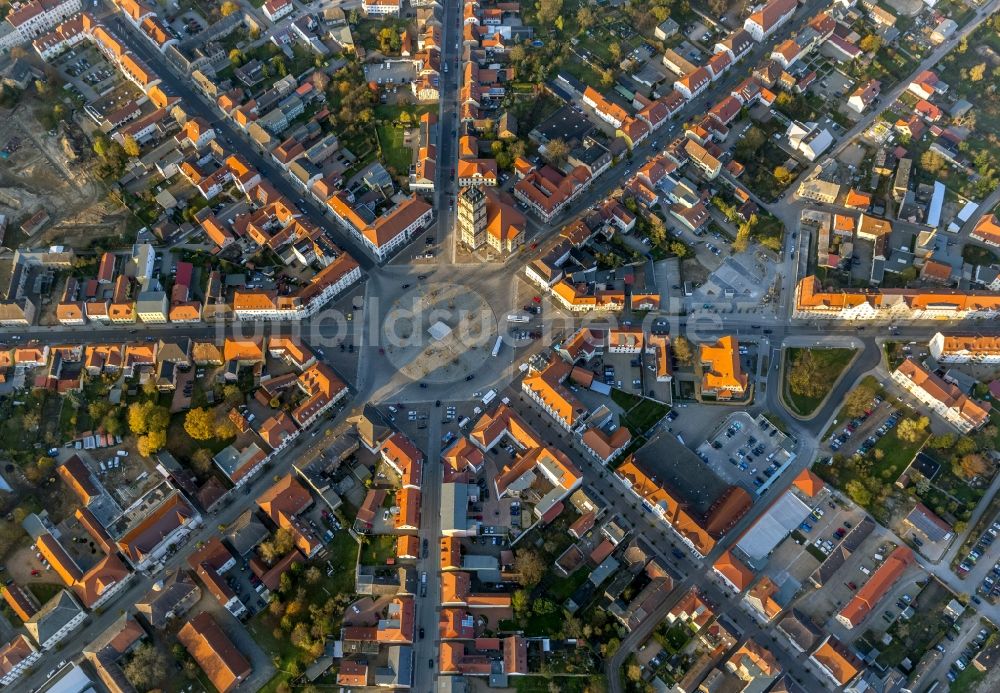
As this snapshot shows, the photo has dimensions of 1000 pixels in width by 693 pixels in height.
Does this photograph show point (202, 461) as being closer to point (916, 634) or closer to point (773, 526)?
point (773, 526)

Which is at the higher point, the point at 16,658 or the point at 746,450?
the point at 746,450

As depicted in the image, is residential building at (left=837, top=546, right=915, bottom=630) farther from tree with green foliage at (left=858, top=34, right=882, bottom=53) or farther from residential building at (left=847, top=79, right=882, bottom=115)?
tree with green foliage at (left=858, top=34, right=882, bottom=53)

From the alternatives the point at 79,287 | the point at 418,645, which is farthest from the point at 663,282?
the point at 79,287

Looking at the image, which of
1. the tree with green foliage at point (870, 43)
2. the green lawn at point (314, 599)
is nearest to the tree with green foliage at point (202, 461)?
the green lawn at point (314, 599)

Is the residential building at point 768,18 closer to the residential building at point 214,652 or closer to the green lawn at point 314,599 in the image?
the green lawn at point 314,599

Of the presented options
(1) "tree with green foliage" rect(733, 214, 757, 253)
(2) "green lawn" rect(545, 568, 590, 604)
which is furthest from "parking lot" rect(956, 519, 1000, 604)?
(1) "tree with green foliage" rect(733, 214, 757, 253)

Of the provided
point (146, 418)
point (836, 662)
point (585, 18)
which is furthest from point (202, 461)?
point (585, 18)

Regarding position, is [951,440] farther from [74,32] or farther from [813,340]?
[74,32]
